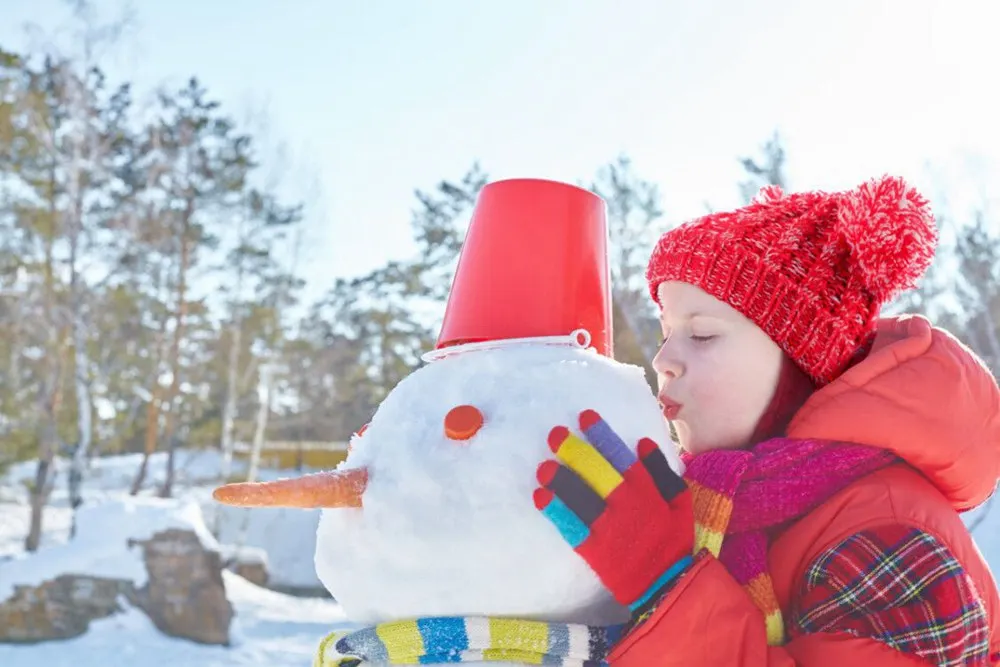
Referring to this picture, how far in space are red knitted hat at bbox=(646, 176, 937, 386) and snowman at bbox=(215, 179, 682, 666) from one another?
0.95 feet

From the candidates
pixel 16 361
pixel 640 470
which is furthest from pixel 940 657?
pixel 16 361

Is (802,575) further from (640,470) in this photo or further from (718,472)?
(640,470)

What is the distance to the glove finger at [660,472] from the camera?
2.82 feet

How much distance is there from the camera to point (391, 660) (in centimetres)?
84

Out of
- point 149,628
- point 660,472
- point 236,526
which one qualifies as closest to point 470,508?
point 660,472

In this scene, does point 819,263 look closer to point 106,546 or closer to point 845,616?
point 845,616

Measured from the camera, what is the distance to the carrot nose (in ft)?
2.90

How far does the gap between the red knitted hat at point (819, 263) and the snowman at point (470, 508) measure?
0.95 ft

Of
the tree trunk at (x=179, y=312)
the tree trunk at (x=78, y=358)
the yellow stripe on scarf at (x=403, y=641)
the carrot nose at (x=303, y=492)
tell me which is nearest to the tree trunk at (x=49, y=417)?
the tree trunk at (x=78, y=358)

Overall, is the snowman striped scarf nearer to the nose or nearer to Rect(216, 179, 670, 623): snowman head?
Rect(216, 179, 670, 623): snowman head

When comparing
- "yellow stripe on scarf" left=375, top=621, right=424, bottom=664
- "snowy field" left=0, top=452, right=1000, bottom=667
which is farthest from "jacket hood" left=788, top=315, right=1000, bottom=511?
"snowy field" left=0, top=452, right=1000, bottom=667

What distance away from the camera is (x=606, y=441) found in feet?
2.84

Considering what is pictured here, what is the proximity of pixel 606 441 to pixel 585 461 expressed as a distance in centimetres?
4

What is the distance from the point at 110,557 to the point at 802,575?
27.4 feet
